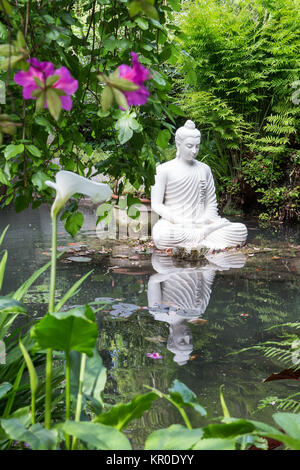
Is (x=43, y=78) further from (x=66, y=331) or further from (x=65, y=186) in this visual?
(x=66, y=331)

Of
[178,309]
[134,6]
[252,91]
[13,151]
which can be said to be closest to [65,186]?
[13,151]

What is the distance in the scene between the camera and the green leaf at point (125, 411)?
3.29 feet

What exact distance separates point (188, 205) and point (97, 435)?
5690 millimetres

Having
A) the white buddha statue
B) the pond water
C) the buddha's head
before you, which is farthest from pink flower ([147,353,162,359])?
the buddha's head

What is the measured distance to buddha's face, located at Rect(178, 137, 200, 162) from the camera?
626 cm

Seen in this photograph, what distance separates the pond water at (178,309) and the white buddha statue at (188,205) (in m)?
0.28

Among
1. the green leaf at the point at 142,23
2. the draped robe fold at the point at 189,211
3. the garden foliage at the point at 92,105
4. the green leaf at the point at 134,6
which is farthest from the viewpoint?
the draped robe fold at the point at 189,211

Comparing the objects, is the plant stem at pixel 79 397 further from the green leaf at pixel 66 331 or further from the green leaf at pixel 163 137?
the green leaf at pixel 163 137

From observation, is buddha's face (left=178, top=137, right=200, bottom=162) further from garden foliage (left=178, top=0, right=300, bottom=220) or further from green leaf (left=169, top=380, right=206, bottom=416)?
green leaf (left=169, top=380, right=206, bottom=416)

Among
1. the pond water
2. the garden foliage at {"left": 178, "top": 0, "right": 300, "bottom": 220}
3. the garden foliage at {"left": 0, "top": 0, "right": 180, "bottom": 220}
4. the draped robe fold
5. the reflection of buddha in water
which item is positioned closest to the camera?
the garden foliage at {"left": 0, "top": 0, "right": 180, "bottom": 220}

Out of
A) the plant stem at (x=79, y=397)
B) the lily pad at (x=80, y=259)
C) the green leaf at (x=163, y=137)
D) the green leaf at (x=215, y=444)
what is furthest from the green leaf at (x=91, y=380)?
the lily pad at (x=80, y=259)

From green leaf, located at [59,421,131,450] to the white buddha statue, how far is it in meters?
5.07
